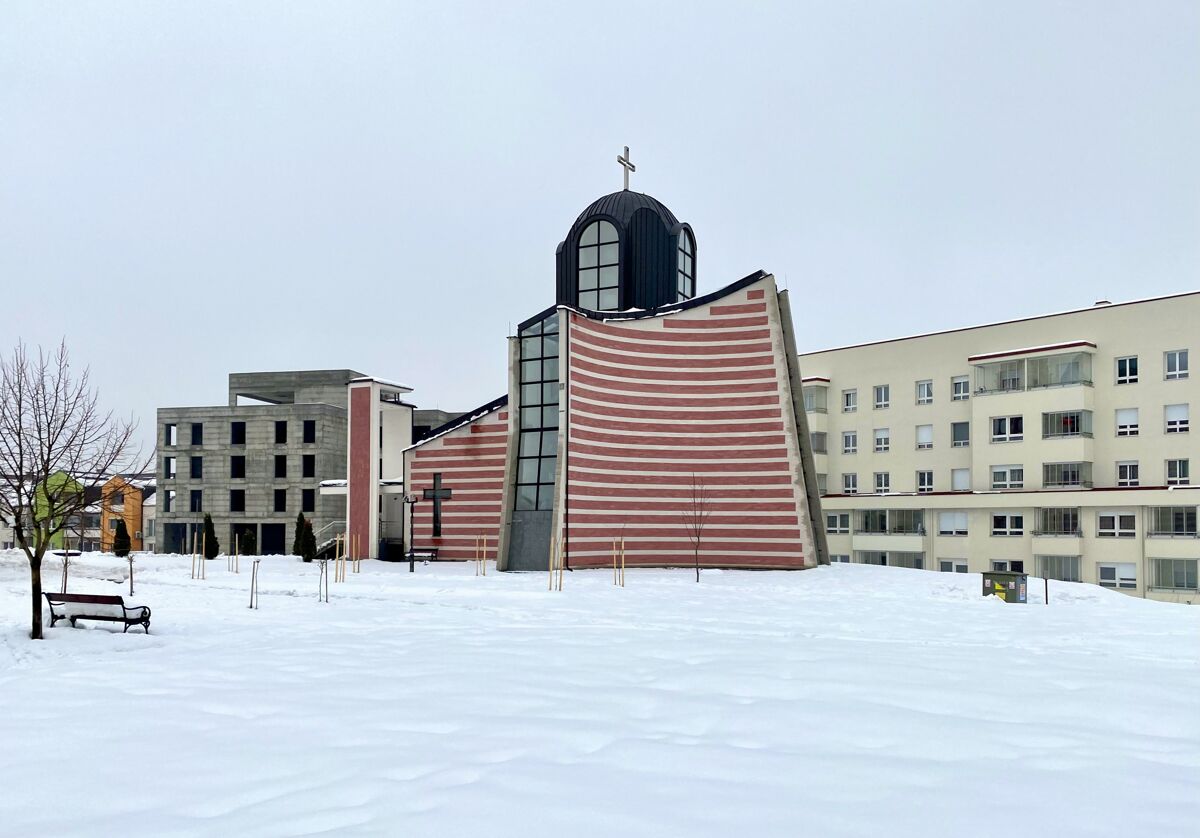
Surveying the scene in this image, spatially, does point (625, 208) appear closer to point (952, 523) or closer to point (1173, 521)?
point (952, 523)

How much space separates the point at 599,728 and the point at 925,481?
47.5m

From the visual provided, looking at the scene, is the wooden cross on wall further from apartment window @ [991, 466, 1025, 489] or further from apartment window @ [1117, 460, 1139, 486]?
apartment window @ [1117, 460, 1139, 486]

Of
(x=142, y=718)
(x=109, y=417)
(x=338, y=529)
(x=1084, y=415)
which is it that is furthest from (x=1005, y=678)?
(x=338, y=529)

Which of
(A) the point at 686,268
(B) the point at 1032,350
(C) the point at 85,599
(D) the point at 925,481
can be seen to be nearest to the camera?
(C) the point at 85,599

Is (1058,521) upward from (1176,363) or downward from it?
downward

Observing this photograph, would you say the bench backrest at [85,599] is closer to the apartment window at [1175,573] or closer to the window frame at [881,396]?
the apartment window at [1175,573]

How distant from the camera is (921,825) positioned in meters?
6.68

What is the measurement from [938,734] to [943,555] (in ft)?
142

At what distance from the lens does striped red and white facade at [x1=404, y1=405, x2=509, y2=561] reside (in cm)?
3953

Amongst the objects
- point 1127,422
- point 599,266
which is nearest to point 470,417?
point 599,266

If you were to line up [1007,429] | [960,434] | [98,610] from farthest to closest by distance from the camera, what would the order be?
[960,434] → [1007,429] → [98,610]

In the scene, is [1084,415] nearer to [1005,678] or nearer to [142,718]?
[1005,678]

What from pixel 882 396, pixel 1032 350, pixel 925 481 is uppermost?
pixel 1032 350

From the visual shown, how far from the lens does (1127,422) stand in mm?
45156
